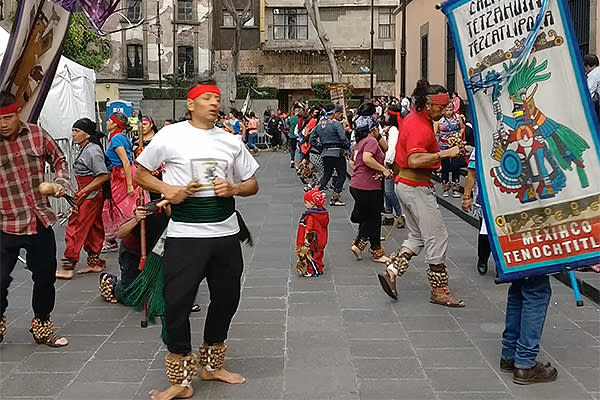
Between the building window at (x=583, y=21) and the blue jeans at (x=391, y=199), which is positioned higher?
the building window at (x=583, y=21)

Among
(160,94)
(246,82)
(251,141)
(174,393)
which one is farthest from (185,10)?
(174,393)

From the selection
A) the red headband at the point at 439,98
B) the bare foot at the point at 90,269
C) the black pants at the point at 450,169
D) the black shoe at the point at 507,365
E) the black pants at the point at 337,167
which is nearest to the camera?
the black shoe at the point at 507,365

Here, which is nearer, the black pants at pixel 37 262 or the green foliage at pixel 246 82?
the black pants at pixel 37 262

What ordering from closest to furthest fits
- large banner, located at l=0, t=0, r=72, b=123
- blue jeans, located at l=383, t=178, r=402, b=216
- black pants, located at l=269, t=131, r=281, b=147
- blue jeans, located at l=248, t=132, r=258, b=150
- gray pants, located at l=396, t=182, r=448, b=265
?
1. large banner, located at l=0, t=0, r=72, b=123
2. gray pants, located at l=396, t=182, r=448, b=265
3. blue jeans, located at l=383, t=178, r=402, b=216
4. blue jeans, located at l=248, t=132, r=258, b=150
5. black pants, located at l=269, t=131, r=281, b=147

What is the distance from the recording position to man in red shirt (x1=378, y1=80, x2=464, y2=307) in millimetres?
6691

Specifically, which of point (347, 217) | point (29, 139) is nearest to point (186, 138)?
point (29, 139)

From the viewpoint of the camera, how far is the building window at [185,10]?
49250 mm

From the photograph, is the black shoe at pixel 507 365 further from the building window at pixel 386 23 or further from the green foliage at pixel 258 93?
the building window at pixel 386 23

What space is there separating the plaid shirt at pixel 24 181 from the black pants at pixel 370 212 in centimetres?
405

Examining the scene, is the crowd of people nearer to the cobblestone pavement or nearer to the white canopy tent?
the cobblestone pavement

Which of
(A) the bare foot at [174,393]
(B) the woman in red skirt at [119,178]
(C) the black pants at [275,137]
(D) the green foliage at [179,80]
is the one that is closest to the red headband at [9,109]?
(A) the bare foot at [174,393]

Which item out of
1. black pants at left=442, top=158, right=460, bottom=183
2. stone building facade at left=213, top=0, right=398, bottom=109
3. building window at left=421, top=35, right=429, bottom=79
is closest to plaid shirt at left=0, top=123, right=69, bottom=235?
black pants at left=442, top=158, right=460, bottom=183

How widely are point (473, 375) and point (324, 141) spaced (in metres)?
9.21

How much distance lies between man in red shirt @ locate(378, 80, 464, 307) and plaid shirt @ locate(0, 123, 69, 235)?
2.79m
